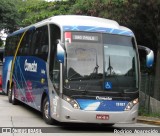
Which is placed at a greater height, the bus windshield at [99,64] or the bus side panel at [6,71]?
the bus windshield at [99,64]

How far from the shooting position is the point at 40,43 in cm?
1432

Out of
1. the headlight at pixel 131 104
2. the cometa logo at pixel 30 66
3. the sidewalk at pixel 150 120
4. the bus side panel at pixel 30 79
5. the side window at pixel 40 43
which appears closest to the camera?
the headlight at pixel 131 104

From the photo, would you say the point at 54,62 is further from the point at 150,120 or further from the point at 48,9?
the point at 48,9

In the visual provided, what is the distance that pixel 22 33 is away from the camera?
1769 cm

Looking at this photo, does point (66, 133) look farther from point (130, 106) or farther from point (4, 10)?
point (4, 10)

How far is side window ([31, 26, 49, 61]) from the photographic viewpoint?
13.5 metres

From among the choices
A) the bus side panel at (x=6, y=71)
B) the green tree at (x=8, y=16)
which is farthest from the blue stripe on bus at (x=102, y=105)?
the green tree at (x=8, y=16)

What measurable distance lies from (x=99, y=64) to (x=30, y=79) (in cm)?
436

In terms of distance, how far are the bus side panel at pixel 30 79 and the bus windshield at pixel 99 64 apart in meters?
1.82

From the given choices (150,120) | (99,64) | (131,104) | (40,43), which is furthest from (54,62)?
(150,120)

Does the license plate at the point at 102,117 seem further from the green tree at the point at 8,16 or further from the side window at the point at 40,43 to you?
the green tree at the point at 8,16

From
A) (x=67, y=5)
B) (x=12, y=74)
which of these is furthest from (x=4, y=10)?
(x=12, y=74)

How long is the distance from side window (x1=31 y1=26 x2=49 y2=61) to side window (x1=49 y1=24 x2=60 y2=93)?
1.86 ft

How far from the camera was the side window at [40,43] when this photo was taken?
13.5 metres
